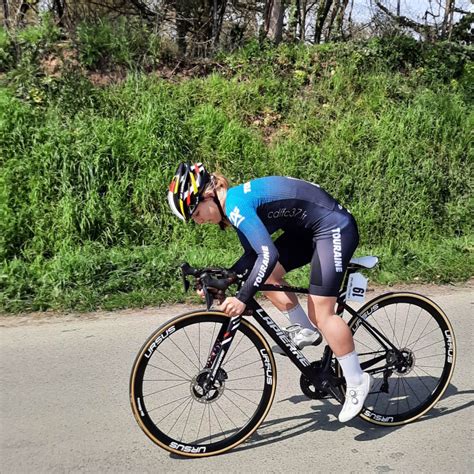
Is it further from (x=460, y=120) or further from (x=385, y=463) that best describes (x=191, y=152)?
(x=385, y=463)

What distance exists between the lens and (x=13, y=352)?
15.5 feet

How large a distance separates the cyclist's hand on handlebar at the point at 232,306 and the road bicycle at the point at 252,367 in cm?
10

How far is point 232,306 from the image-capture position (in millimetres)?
3281

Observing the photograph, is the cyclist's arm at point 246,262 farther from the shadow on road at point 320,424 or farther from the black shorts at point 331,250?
the shadow on road at point 320,424

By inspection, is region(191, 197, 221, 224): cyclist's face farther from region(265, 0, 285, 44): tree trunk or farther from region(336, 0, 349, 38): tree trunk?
region(336, 0, 349, 38): tree trunk

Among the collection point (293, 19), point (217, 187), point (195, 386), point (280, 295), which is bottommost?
point (195, 386)

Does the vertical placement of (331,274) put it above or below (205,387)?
above

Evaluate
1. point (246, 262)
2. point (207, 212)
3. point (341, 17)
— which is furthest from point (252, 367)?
point (341, 17)

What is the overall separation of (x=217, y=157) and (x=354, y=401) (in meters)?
5.13

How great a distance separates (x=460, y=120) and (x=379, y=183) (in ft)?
7.27

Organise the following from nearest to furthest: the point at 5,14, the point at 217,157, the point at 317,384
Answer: the point at 317,384
the point at 217,157
the point at 5,14

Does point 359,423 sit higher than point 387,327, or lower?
lower

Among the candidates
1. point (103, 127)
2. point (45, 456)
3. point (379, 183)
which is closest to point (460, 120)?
point (379, 183)

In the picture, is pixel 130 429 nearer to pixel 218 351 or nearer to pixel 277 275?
pixel 218 351
